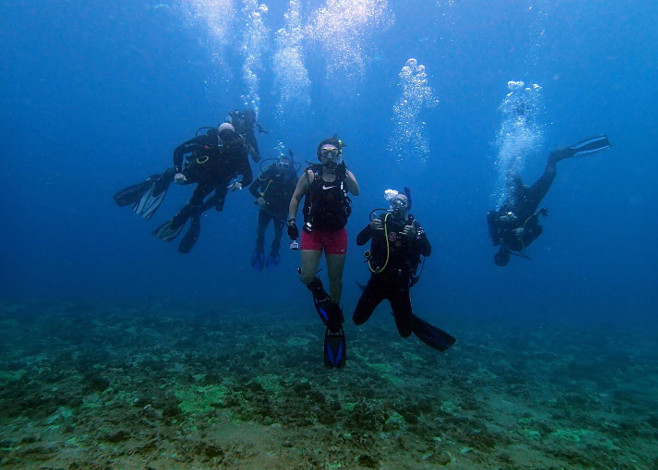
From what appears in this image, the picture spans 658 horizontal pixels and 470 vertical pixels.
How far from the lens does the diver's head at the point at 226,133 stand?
7.60 m

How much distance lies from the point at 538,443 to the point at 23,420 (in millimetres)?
6539

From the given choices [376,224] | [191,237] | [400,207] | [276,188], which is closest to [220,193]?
[191,237]

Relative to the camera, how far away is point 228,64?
8875cm

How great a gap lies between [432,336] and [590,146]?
10.8 meters

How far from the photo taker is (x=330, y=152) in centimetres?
524

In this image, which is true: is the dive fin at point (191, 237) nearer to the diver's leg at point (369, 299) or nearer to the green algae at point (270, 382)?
the green algae at point (270, 382)

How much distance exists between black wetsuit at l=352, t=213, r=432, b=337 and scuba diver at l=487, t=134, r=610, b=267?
19.5ft

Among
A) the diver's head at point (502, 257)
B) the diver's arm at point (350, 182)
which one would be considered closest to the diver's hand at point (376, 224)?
the diver's arm at point (350, 182)

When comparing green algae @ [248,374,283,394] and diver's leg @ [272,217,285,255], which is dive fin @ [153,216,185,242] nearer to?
diver's leg @ [272,217,285,255]

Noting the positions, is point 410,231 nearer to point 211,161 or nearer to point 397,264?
point 397,264

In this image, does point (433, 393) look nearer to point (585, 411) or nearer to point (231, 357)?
point (585, 411)

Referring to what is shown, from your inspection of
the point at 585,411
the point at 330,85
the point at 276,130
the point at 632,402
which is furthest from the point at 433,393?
the point at 276,130

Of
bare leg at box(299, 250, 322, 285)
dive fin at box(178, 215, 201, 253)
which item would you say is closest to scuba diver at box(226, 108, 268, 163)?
dive fin at box(178, 215, 201, 253)

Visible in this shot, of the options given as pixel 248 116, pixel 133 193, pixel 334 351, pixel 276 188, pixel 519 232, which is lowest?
pixel 334 351
